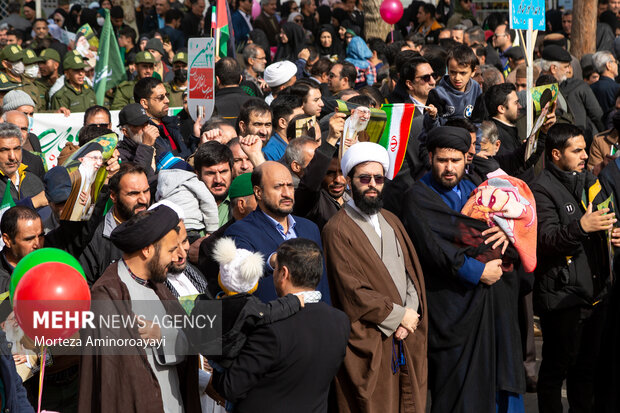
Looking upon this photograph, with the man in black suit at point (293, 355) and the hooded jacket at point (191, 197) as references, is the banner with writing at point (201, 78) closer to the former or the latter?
the hooded jacket at point (191, 197)

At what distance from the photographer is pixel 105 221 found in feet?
17.7

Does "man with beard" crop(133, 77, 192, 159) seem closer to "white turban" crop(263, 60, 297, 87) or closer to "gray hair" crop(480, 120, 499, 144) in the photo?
"white turban" crop(263, 60, 297, 87)

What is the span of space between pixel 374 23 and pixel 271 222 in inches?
479

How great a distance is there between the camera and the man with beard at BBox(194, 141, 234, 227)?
626cm

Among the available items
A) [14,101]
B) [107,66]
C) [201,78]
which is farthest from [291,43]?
[201,78]

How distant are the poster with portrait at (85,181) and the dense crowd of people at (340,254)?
11mm

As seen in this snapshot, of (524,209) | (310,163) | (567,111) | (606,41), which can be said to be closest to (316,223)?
(310,163)

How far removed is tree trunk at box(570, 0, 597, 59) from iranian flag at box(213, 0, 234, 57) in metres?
6.20

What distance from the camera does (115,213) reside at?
548 cm

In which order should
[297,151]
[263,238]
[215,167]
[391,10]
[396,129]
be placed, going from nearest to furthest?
[263,238] < [297,151] < [215,167] < [396,129] < [391,10]

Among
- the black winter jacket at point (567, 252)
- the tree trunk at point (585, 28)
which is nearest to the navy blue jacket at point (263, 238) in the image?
the black winter jacket at point (567, 252)

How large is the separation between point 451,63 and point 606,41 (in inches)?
309

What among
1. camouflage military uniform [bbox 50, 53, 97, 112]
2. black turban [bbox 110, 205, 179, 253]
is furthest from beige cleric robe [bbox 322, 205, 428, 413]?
camouflage military uniform [bbox 50, 53, 97, 112]

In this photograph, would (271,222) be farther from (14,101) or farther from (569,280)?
(14,101)
